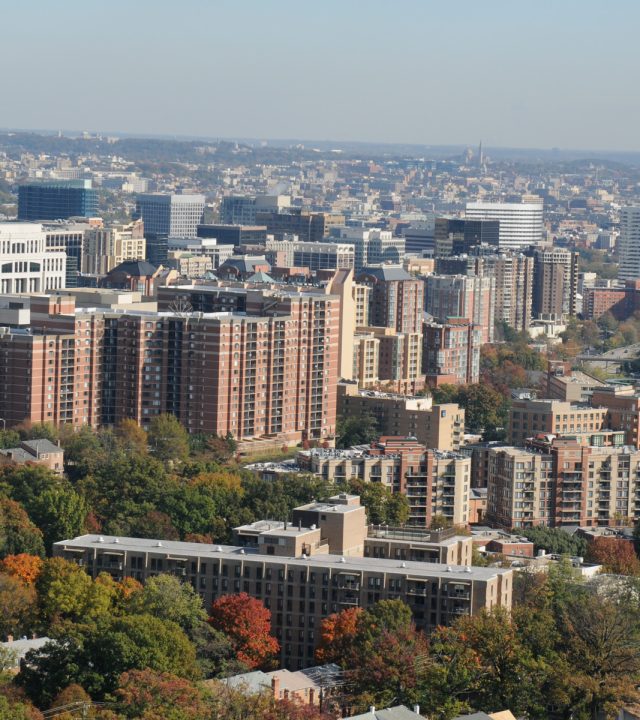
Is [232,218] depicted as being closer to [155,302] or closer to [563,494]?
[155,302]

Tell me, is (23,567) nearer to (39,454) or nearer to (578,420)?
(39,454)

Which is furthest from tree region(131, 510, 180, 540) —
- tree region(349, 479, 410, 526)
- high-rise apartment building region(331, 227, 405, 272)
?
high-rise apartment building region(331, 227, 405, 272)

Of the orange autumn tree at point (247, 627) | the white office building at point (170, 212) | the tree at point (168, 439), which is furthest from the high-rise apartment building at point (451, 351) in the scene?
the white office building at point (170, 212)

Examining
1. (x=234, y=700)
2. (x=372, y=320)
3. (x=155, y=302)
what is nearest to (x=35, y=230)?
(x=372, y=320)

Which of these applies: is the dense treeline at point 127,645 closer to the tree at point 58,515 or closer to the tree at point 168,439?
the tree at point 58,515

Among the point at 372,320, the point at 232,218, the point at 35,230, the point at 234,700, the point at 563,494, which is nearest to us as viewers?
the point at 234,700

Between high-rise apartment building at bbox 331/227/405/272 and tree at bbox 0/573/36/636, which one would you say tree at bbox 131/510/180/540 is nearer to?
tree at bbox 0/573/36/636
